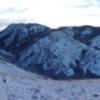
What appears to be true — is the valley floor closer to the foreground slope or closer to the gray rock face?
the foreground slope

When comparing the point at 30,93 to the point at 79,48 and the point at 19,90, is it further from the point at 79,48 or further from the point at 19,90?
the point at 79,48

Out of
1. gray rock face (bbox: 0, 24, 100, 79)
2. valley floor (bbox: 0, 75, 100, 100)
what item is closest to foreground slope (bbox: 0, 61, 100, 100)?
valley floor (bbox: 0, 75, 100, 100)

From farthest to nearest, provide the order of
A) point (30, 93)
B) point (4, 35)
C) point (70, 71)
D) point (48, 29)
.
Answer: point (4, 35) → point (48, 29) → point (70, 71) → point (30, 93)

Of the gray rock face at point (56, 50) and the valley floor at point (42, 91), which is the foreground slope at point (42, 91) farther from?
the gray rock face at point (56, 50)

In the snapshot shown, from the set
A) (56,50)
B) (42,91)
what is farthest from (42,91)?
(56,50)

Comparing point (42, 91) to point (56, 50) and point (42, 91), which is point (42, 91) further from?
point (56, 50)

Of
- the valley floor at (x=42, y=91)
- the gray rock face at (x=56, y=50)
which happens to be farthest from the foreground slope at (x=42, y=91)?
the gray rock face at (x=56, y=50)

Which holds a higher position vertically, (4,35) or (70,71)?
(4,35)

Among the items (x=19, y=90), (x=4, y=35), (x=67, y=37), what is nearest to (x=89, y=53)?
(x=67, y=37)

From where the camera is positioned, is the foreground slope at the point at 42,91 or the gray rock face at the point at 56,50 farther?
the gray rock face at the point at 56,50
